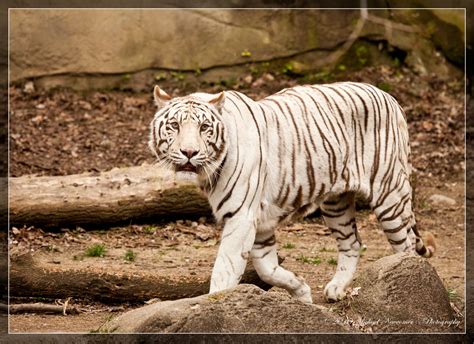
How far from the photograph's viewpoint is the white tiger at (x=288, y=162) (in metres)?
5.97

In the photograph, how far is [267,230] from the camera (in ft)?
21.2

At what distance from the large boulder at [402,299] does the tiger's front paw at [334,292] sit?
3.15 feet

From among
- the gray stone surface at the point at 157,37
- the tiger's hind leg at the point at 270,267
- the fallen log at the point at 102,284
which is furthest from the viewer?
the gray stone surface at the point at 157,37

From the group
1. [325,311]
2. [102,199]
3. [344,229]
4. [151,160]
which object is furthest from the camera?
[151,160]

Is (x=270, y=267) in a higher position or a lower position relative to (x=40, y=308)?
higher

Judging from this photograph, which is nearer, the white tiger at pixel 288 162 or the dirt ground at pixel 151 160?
the white tiger at pixel 288 162

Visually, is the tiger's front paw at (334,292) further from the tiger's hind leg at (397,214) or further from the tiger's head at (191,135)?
the tiger's head at (191,135)

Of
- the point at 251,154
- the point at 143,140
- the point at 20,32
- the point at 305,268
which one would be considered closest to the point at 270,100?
the point at 251,154

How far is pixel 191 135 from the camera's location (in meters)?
5.82

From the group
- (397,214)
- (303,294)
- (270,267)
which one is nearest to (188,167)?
(270,267)

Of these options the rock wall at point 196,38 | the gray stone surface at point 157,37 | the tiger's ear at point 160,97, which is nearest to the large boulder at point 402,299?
the tiger's ear at point 160,97

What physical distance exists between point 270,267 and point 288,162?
2.45ft

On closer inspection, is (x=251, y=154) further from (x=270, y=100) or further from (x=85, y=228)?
(x=85, y=228)

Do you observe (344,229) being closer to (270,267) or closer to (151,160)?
(270,267)
